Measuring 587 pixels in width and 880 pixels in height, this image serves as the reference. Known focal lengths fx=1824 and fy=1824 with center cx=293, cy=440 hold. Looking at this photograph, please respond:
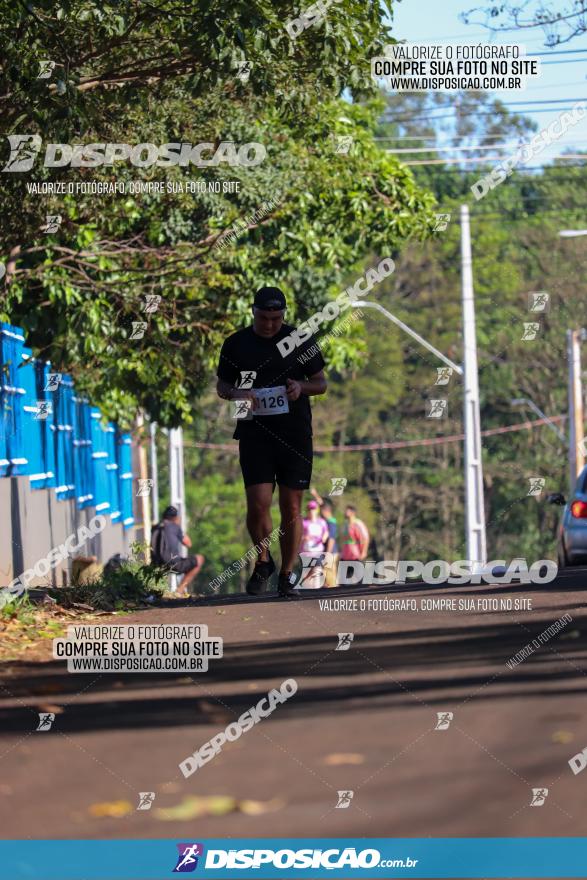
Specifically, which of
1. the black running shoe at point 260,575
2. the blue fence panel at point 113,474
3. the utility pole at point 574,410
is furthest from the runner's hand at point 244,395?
the utility pole at point 574,410

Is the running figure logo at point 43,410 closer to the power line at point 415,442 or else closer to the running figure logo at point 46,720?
the running figure logo at point 46,720

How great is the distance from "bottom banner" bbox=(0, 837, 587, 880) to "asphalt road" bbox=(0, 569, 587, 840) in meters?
0.08

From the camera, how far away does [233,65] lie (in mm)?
12070

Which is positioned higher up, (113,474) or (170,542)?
(113,474)

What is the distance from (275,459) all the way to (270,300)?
1.00 metres

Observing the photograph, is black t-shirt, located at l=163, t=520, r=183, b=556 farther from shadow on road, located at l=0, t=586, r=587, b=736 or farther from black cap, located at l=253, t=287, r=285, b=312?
shadow on road, located at l=0, t=586, r=587, b=736

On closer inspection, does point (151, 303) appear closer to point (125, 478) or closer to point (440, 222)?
point (440, 222)

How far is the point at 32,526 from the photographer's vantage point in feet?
61.3

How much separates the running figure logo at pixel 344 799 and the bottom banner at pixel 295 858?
13.9 inches

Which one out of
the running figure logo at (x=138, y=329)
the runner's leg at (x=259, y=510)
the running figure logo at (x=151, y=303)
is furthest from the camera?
the running figure logo at (x=138, y=329)

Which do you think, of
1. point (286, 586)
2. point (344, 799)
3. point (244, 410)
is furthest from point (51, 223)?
point (344, 799)

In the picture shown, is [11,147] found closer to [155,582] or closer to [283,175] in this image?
[155,582]

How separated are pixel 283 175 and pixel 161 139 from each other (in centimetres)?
357

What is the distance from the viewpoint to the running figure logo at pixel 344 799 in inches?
209
